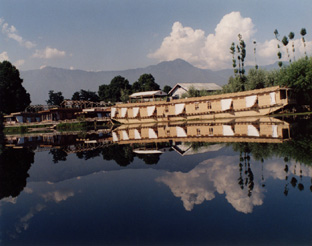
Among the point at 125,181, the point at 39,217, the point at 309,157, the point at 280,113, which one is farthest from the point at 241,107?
the point at 39,217

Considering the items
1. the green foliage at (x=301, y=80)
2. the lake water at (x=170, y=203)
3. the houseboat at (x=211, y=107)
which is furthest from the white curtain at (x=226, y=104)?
the lake water at (x=170, y=203)

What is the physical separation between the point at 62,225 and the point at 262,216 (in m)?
3.73

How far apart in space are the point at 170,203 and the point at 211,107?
38380 mm

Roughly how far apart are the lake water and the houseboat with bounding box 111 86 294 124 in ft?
94.0

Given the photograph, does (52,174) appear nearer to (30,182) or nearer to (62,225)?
(30,182)

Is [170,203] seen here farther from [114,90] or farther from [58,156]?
[114,90]

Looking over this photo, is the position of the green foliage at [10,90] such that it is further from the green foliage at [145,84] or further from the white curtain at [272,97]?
the white curtain at [272,97]

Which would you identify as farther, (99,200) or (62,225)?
(99,200)

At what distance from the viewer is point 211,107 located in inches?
1692

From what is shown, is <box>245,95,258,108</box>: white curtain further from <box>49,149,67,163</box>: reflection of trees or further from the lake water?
<box>49,149,67,163</box>: reflection of trees

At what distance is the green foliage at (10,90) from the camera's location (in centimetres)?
6894

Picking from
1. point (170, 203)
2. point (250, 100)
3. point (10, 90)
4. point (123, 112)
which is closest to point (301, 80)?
point (250, 100)

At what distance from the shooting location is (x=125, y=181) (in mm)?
8125

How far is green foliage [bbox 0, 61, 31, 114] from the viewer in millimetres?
68938
